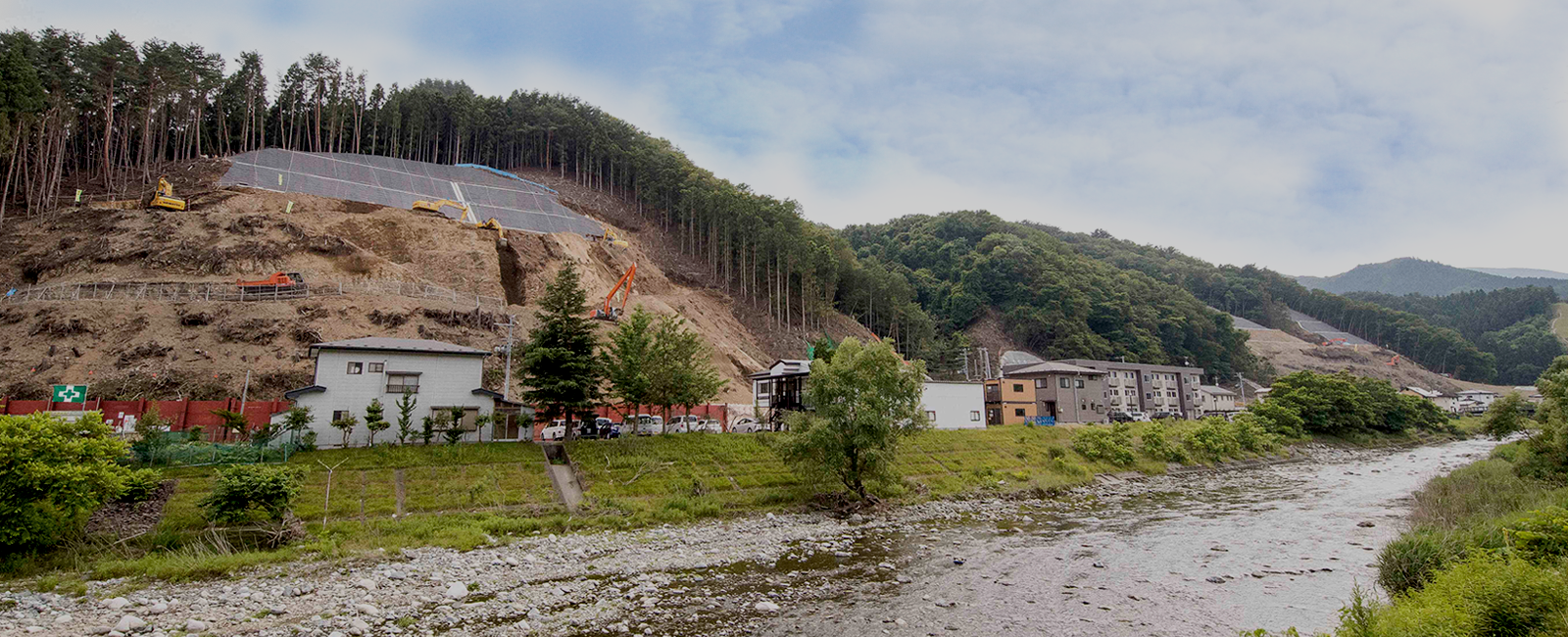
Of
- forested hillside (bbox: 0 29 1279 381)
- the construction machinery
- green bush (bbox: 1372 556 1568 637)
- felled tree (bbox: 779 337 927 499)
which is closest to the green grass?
felled tree (bbox: 779 337 927 499)

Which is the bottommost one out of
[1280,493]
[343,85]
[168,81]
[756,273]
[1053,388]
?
[1280,493]

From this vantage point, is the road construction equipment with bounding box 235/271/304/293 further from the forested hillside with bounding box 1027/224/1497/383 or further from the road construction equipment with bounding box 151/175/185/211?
the forested hillside with bounding box 1027/224/1497/383

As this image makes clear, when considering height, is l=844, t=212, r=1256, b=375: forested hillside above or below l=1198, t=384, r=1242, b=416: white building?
above

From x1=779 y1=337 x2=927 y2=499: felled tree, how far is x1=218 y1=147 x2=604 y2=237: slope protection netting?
51.5 m

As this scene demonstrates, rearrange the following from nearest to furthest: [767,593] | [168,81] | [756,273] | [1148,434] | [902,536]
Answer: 1. [767,593]
2. [902,536]
3. [1148,434]
4. [168,81]
5. [756,273]

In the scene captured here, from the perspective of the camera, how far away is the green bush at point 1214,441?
170ft

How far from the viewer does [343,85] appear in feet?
290

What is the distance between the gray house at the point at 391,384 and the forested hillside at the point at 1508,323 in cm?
19745

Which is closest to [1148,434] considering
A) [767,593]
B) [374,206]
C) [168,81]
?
[767,593]

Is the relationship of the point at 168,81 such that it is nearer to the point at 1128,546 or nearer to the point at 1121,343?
the point at 1128,546

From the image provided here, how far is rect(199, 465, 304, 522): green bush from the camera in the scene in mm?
20031

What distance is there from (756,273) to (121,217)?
56.3 m

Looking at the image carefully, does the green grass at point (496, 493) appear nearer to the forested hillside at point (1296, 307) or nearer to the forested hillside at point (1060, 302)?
the forested hillside at point (1060, 302)

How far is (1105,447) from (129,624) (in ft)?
160
